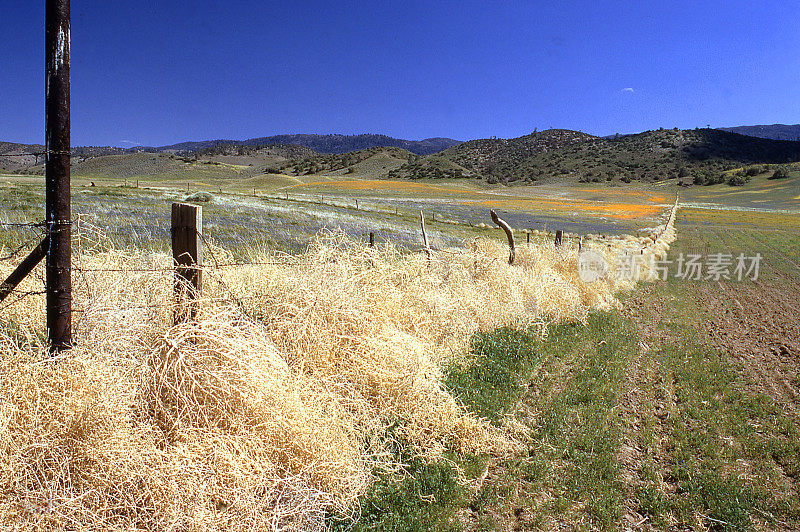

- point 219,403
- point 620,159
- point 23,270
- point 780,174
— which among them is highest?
point 620,159

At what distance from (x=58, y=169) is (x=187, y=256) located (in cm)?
112

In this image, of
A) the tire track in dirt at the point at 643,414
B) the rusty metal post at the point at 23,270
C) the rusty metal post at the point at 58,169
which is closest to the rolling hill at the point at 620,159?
the tire track in dirt at the point at 643,414

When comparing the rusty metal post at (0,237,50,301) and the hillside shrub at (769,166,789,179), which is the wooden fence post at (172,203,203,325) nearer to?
the rusty metal post at (0,237,50,301)

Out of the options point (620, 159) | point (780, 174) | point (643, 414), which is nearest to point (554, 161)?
point (620, 159)

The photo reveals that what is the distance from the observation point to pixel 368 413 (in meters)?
4.96

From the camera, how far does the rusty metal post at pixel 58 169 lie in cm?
360

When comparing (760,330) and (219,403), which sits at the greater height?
(219,403)

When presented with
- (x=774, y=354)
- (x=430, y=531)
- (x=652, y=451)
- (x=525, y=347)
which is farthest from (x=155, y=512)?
(x=774, y=354)

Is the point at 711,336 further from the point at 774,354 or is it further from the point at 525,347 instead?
the point at 525,347

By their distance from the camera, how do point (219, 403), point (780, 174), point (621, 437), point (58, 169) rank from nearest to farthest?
point (58, 169) → point (219, 403) → point (621, 437) → point (780, 174)

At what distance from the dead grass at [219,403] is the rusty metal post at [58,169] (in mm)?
164

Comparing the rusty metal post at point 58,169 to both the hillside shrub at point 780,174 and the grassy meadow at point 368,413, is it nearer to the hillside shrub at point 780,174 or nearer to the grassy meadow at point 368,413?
the grassy meadow at point 368,413

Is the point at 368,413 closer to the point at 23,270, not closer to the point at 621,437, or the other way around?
the point at 621,437

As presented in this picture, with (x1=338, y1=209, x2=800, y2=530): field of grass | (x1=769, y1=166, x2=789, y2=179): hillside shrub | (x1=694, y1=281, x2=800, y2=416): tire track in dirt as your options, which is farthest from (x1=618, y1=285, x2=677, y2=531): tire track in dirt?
(x1=769, y1=166, x2=789, y2=179): hillside shrub
